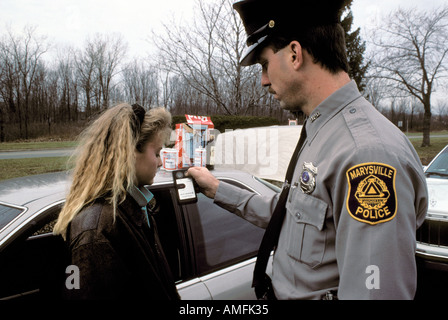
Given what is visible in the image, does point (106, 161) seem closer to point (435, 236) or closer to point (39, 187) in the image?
point (39, 187)

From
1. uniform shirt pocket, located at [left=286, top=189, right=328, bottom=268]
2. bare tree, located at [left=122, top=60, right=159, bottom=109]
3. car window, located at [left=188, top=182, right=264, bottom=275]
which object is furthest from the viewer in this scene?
bare tree, located at [left=122, top=60, right=159, bottom=109]

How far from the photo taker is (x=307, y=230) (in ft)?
3.36

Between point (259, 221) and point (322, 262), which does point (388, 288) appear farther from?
point (259, 221)

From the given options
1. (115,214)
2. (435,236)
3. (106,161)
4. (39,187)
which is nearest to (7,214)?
(39,187)

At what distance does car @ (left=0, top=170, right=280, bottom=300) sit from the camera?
173 centimetres

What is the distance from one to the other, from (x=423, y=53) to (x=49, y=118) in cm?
3637

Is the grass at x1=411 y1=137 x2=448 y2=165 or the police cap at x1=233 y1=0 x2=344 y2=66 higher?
the police cap at x1=233 y1=0 x2=344 y2=66

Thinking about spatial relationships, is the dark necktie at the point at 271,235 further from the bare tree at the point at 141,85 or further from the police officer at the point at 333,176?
the bare tree at the point at 141,85

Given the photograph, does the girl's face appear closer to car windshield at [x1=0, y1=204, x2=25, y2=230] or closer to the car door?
the car door

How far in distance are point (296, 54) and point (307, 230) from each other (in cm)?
64

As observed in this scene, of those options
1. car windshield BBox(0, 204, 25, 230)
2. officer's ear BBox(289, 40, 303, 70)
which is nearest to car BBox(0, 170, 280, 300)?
car windshield BBox(0, 204, 25, 230)

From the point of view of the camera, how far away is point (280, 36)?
1195 millimetres

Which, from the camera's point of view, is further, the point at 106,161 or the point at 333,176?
the point at 106,161

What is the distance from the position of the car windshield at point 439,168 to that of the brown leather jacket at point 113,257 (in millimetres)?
4172
